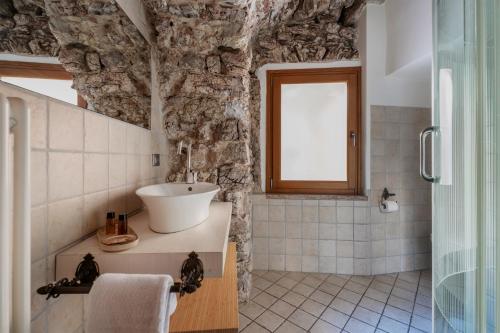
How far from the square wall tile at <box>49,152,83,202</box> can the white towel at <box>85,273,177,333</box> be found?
0.34 meters

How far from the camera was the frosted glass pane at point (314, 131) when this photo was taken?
2186 millimetres

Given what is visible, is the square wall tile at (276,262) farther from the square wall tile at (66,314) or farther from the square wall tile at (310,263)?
the square wall tile at (66,314)

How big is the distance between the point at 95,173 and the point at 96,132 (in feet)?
0.54

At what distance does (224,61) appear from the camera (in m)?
1.60

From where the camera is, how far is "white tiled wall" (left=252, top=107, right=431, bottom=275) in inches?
81.0

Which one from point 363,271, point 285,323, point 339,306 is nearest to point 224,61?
point 285,323

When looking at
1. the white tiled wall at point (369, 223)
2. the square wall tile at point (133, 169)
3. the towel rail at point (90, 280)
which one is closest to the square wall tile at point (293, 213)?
the white tiled wall at point (369, 223)

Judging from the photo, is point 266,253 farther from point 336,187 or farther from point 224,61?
point 224,61

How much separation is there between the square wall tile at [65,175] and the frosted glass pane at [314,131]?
1785 mm

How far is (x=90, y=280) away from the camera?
0.65 metres

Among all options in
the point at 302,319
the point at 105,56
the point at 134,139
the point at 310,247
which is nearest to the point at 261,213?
the point at 310,247

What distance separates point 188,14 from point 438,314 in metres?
2.23

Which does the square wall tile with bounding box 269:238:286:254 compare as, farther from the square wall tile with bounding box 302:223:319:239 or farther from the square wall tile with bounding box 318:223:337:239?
the square wall tile with bounding box 318:223:337:239

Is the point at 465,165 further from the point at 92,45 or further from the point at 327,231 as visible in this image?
the point at 92,45
